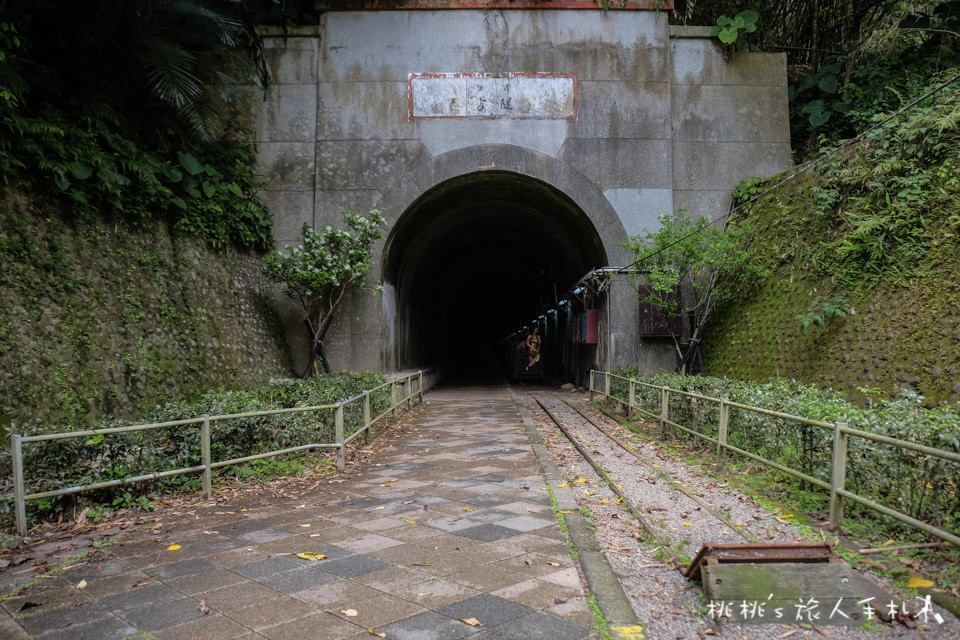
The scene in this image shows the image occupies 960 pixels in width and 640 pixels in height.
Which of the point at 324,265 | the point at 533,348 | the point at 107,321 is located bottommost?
the point at 533,348

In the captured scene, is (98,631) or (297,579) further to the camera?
(297,579)

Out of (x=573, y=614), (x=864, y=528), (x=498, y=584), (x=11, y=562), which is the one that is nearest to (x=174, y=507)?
(x=11, y=562)

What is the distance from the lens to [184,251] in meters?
10.3

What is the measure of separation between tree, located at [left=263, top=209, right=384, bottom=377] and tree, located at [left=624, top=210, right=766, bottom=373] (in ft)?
19.1

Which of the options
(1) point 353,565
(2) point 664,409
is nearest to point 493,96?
(2) point 664,409

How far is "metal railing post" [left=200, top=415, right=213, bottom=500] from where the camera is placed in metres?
4.99

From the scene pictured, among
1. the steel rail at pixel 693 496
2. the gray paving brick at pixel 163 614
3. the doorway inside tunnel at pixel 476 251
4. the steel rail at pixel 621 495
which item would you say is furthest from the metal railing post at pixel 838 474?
the doorway inside tunnel at pixel 476 251

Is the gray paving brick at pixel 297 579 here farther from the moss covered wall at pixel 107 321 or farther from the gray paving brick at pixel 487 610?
the moss covered wall at pixel 107 321

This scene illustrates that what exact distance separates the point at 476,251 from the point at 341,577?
800 inches

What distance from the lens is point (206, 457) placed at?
5055 mm

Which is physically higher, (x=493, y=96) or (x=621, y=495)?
(x=493, y=96)

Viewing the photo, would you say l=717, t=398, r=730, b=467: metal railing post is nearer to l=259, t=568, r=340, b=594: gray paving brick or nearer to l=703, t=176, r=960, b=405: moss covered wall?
l=703, t=176, r=960, b=405: moss covered wall

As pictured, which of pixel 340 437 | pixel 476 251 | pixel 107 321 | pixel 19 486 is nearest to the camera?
pixel 19 486

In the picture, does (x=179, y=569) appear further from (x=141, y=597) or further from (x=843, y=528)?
(x=843, y=528)
